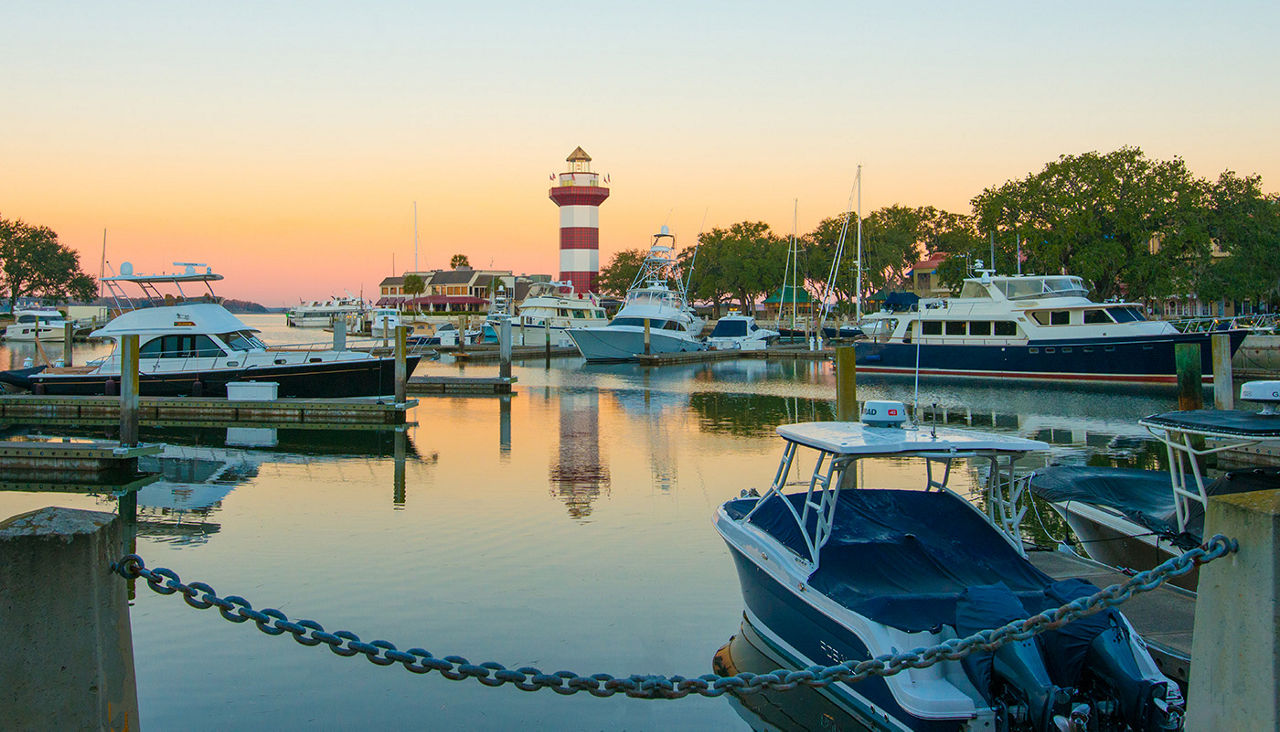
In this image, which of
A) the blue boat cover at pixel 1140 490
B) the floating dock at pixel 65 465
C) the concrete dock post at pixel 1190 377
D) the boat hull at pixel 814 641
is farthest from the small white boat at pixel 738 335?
the boat hull at pixel 814 641

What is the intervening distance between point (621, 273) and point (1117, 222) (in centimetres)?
6217

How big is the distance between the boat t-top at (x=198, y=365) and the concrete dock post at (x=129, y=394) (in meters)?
8.29

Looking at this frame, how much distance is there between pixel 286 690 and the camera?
7898mm

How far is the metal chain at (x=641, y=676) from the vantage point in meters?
4.01

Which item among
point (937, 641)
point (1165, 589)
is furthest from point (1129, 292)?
point (937, 641)

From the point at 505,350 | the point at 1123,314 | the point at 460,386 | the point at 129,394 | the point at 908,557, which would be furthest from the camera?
the point at 1123,314

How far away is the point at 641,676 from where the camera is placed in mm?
4266

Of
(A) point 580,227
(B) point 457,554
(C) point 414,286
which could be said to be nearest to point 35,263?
(C) point 414,286

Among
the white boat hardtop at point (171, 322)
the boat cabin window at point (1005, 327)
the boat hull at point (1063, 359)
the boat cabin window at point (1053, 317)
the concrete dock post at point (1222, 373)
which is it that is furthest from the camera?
the boat cabin window at point (1005, 327)

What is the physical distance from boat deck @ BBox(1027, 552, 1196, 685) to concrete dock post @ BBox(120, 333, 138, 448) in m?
16.4

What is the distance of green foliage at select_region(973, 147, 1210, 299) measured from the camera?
1887 inches

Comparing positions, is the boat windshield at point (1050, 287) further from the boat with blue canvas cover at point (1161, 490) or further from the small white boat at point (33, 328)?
the small white boat at point (33, 328)

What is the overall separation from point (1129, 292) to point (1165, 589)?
159ft

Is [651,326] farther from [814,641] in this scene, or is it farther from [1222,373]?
[814,641]
